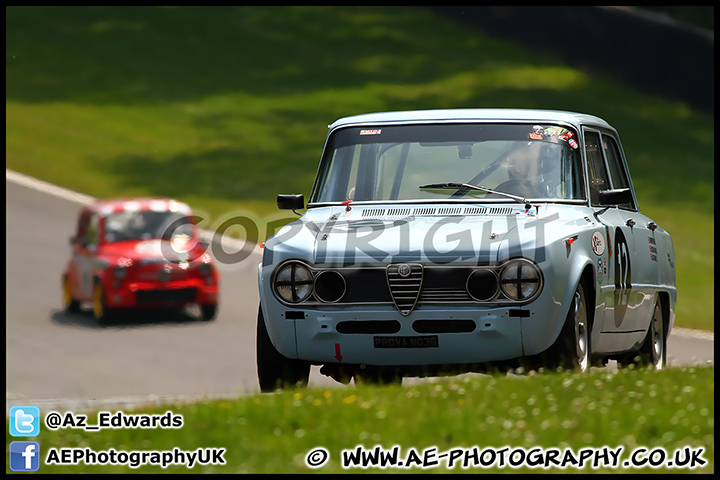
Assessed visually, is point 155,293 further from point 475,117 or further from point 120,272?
point 475,117

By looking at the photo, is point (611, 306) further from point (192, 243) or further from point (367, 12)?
point (367, 12)

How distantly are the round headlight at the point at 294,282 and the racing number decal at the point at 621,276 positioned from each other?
2.51 m

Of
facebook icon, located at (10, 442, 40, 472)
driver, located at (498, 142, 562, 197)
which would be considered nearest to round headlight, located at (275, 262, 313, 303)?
driver, located at (498, 142, 562, 197)

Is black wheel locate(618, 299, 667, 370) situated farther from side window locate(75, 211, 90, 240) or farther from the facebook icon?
side window locate(75, 211, 90, 240)

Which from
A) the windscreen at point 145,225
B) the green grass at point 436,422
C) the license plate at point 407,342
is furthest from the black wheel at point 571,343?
the windscreen at point 145,225

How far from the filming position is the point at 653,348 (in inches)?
402

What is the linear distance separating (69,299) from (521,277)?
51.1ft

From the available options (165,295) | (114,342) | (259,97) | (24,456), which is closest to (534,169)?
(24,456)

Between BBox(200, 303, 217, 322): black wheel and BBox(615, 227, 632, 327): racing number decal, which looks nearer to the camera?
BBox(615, 227, 632, 327): racing number decal

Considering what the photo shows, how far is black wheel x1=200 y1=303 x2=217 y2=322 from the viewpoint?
21.2 meters

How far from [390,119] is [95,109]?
29869 mm

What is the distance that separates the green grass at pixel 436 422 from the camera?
5922mm

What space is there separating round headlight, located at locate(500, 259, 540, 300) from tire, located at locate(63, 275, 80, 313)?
50.5 ft

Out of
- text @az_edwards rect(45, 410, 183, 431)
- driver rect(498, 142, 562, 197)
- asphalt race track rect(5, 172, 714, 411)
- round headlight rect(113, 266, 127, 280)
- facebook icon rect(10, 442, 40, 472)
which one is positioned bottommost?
asphalt race track rect(5, 172, 714, 411)
